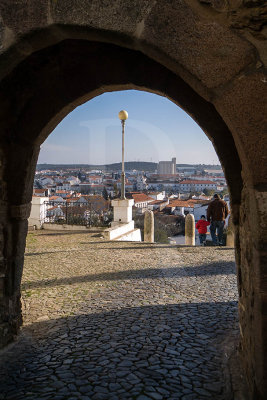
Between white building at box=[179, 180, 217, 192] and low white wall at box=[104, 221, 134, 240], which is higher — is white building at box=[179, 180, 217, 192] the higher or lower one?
the higher one

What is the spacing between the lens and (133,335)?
10.5ft

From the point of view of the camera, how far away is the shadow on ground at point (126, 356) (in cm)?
234

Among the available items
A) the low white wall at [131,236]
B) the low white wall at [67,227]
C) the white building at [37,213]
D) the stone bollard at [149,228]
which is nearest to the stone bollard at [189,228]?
the stone bollard at [149,228]

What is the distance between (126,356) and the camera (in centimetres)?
282

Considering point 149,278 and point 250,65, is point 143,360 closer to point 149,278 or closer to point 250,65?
point 250,65

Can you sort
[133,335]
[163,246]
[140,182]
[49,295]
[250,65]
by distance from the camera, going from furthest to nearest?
[140,182] → [163,246] → [49,295] → [133,335] → [250,65]

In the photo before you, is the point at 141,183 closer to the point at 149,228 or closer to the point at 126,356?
the point at 149,228

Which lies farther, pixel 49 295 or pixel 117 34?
pixel 49 295

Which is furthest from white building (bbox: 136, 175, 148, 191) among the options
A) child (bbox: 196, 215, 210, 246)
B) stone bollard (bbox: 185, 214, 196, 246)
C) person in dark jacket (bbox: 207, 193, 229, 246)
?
person in dark jacket (bbox: 207, 193, 229, 246)

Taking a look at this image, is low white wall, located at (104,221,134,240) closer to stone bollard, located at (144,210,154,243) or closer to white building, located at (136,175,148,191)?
stone bollard, located at (144,210,154,243)

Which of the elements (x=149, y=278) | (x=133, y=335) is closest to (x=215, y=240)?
(x=149, y=278)

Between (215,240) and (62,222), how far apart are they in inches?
221

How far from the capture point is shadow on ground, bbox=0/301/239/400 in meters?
2.34

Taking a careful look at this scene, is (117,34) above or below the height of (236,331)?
above
